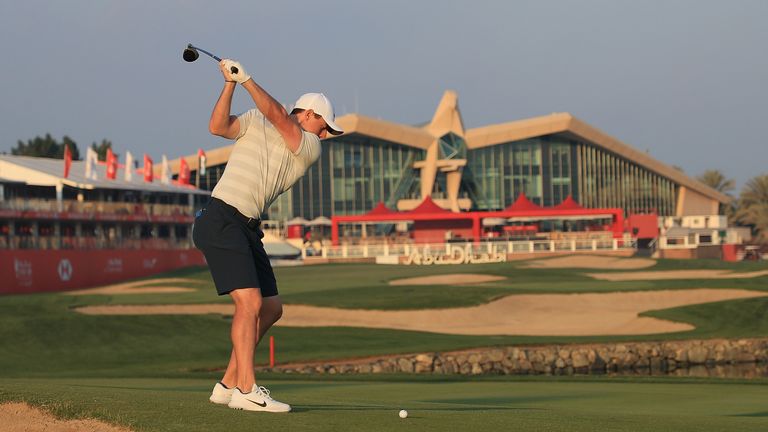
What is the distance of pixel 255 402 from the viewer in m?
9.80

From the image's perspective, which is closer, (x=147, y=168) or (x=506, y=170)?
(x=147, y=168)

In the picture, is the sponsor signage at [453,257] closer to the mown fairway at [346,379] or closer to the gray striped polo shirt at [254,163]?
the mown fairway at [346,379]

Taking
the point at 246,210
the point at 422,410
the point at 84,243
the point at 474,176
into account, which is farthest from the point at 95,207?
the point at 246,210

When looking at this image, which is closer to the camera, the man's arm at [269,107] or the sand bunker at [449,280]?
the man's arm at [269,107]

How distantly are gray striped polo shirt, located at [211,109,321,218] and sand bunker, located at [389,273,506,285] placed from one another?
150ft

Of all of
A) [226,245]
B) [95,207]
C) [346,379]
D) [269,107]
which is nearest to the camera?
[269,107]

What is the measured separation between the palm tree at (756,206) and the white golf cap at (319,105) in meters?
106

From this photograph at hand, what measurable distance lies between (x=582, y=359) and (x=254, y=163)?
907 inches

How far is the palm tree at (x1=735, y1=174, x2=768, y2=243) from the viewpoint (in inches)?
4432

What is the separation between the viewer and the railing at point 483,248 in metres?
80.4

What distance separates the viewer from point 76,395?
1077cm

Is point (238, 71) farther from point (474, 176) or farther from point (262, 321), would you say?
point (474, 176)

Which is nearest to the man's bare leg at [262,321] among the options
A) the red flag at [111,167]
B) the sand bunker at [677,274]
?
the sand bunker at [677,274]

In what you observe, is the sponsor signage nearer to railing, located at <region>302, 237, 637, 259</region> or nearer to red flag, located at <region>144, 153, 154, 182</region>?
railing, located at <region>302, 237, 637, 259</region>
